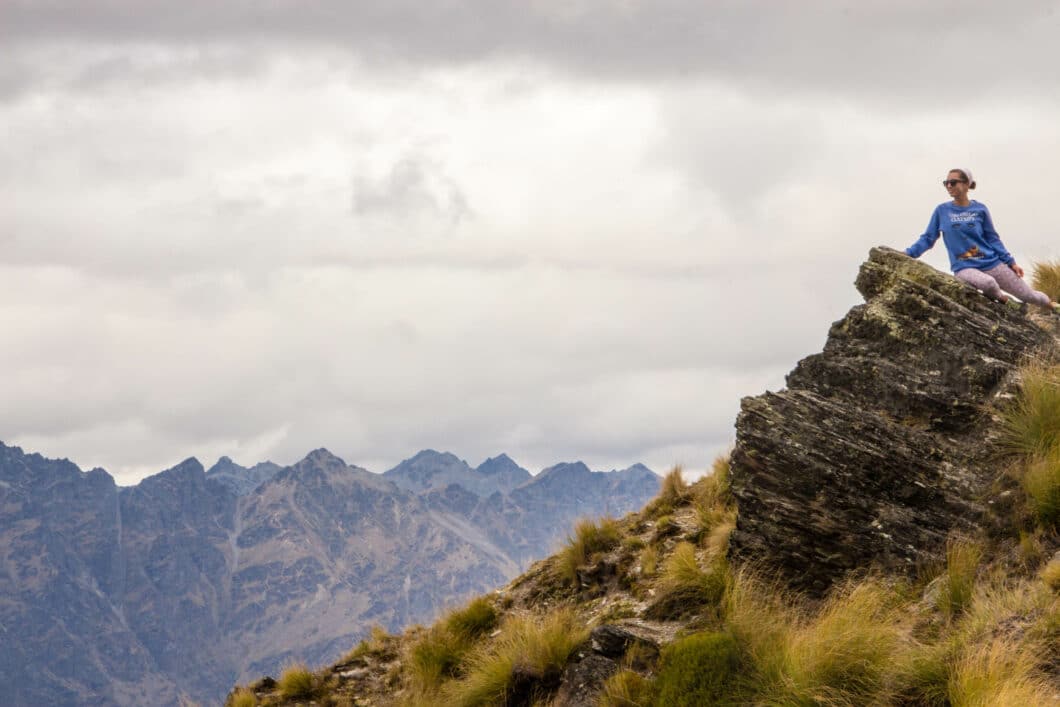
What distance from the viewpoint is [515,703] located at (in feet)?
42.8

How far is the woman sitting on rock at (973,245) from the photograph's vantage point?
15.9 m

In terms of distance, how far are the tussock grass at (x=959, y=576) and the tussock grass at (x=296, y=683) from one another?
11.6 m

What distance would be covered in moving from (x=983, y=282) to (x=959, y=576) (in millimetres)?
6503

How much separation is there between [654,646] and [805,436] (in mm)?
3533

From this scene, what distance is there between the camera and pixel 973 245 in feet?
52.4

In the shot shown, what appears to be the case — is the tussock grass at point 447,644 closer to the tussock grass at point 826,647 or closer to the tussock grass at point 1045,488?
the tussock grass at point 826,647

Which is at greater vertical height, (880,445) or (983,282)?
(983,282)

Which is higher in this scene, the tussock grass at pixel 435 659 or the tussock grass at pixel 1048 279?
the tussock grass at pixel 1048 279

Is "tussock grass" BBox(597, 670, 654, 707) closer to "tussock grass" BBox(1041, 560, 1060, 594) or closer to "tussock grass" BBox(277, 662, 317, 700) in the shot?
"tussock grass" BBox(1041, 560, 1060, 594)

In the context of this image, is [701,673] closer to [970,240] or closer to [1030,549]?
[1030,549]

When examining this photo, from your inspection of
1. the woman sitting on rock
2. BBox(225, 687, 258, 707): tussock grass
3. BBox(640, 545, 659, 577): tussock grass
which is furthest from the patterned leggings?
BBox(225, 687, 258, 707): tussock grass

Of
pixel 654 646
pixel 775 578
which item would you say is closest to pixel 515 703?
pixel 654 646

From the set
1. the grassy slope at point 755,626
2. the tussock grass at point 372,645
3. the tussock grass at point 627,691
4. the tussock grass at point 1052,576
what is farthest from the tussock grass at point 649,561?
the tussock grass at point 1052,576

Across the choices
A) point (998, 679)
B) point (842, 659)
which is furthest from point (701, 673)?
point (998, 679)
